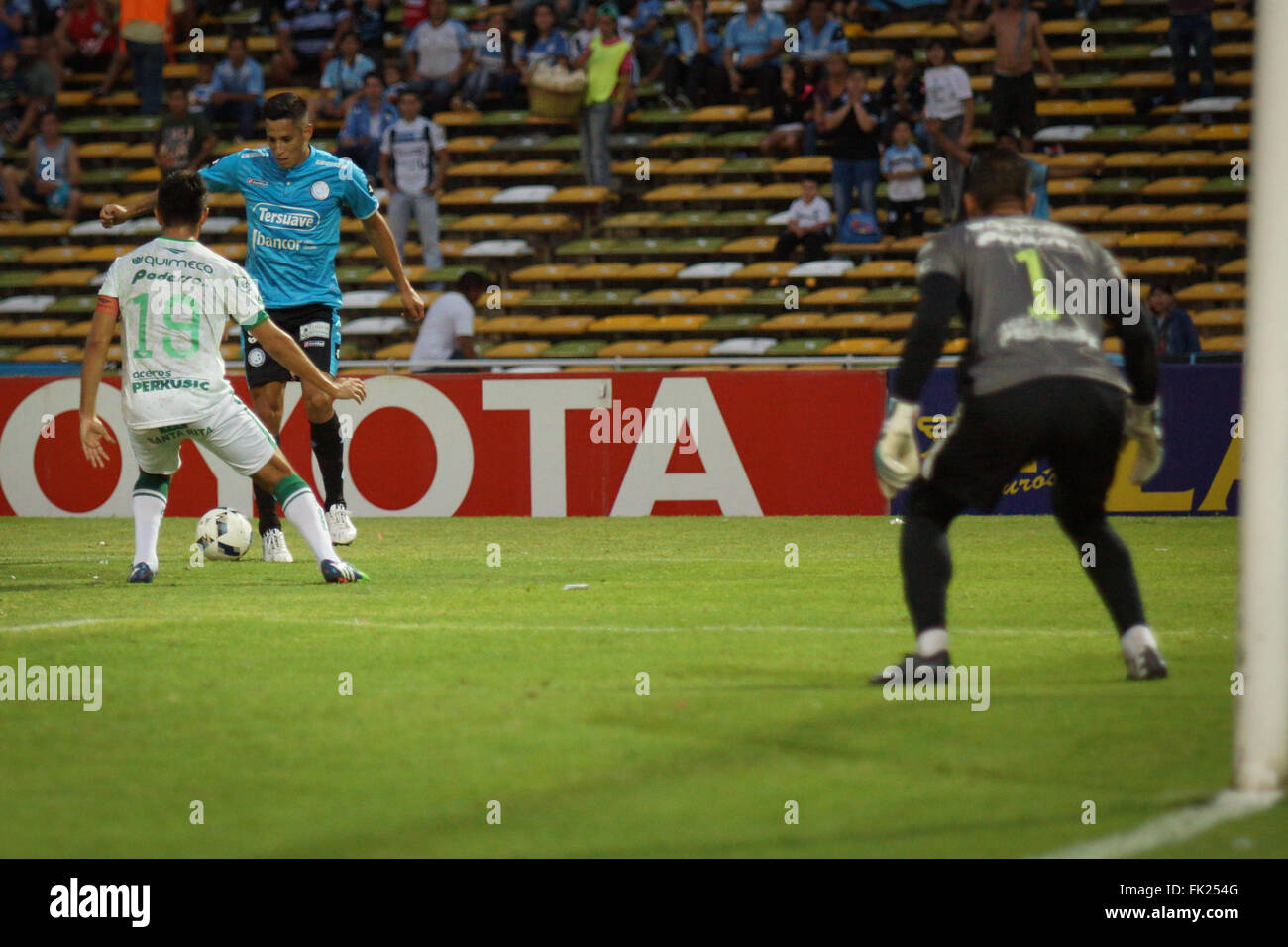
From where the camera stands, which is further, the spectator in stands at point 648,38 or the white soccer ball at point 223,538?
the spectator in stands at point 648,38

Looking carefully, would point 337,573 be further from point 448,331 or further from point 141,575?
point 448,331

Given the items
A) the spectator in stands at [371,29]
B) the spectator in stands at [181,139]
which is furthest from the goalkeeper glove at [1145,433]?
the spectator in stands at [371,29]

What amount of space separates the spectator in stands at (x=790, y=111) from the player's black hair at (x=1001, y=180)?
46.0 ft

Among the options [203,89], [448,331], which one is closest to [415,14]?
[203,89]

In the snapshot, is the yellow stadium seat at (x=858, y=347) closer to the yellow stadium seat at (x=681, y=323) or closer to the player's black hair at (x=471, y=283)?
the yellow stadium seat at (x=681, y=323)

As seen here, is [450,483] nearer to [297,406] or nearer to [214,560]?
[297,406]

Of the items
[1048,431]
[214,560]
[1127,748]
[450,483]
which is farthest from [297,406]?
[1127,748]

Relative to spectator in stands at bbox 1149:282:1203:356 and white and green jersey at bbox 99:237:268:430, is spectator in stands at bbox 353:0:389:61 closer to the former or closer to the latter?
spectator in stands at bbox 1149:282:1203:356

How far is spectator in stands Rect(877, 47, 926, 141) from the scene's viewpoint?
18703mm

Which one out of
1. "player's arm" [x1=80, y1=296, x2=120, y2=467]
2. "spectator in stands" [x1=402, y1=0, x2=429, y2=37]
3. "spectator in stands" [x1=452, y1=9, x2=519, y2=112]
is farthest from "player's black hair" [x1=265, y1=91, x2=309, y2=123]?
"spectator in stands" [x1=402, y1=0, x2=429, y2=37]

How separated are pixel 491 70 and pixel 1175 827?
19202 mm

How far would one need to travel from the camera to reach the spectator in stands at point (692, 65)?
830 inches

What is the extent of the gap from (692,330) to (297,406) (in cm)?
525

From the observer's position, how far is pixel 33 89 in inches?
918
